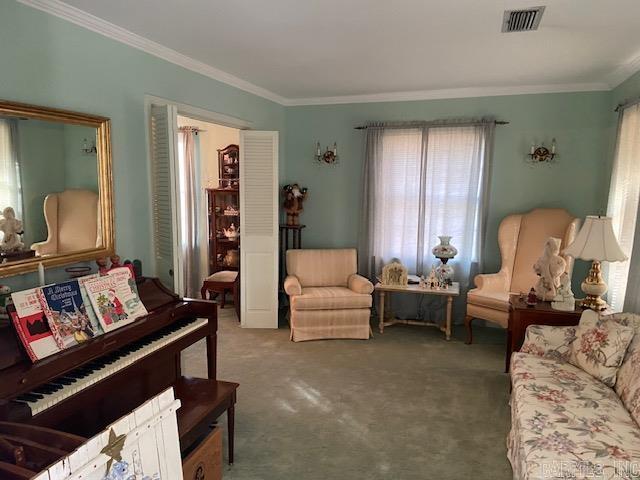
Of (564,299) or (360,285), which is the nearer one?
(564,299)

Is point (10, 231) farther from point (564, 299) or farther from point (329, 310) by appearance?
point (564, 299)

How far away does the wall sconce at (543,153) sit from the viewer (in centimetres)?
426

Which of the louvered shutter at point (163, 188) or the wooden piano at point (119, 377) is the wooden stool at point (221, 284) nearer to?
the louvered shutter at point (163, 188)

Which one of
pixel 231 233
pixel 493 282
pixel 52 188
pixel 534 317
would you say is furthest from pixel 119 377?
pixel 231 233

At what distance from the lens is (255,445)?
2447 mm

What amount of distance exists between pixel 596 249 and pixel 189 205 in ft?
14.4

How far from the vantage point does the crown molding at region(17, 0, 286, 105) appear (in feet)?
7.48

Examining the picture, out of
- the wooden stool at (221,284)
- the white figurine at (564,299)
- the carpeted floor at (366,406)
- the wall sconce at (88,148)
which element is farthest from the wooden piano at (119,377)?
the white figurine at (564,299)

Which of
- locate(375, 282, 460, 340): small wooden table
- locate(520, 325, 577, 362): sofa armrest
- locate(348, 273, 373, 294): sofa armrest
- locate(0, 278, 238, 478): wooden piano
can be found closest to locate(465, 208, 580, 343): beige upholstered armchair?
locate(375, 282, 460, 340): small wooden table

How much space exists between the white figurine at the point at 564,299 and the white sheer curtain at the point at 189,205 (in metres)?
4.06

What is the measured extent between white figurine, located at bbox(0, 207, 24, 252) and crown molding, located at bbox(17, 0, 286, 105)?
107cm

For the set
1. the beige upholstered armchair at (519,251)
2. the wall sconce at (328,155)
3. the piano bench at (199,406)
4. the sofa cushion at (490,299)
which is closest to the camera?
the piano bench at (199,406)

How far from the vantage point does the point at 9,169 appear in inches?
81.5

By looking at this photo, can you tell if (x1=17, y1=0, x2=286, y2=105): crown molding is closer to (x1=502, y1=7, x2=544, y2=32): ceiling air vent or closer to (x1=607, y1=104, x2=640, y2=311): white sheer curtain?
(x1=502, y1=7, x2=544, y2=32): ceiling air vent
